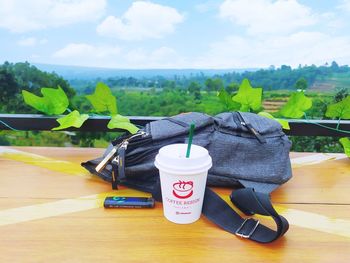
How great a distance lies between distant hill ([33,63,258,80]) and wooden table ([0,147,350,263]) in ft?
Result: 1.44

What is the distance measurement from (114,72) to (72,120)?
292 mm

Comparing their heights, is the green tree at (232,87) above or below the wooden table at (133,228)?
above

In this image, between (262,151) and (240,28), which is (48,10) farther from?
(262,151)

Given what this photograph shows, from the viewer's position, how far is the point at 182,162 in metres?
0.61

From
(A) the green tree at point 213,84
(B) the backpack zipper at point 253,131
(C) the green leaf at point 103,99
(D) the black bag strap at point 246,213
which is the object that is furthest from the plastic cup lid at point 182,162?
(A) the green tree at point 213,84

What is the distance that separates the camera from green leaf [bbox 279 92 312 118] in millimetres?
1040

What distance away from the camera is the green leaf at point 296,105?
3.41ft

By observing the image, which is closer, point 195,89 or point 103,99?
point 103,99

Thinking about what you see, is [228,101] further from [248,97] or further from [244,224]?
[244,224]

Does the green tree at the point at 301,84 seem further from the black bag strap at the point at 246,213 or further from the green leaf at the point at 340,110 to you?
the black bag strap at the point at 246,213

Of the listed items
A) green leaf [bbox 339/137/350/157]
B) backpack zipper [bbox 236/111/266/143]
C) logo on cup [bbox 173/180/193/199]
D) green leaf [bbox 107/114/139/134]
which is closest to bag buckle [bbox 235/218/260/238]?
logo on cup [bbox 173/180/193/199]

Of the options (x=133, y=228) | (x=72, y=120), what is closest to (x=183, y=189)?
(x=133, y=228)

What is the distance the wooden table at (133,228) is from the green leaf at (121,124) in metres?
0.19

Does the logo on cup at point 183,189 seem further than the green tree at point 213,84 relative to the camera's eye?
No
